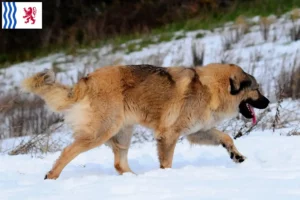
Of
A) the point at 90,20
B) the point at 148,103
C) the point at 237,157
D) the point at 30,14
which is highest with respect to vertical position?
the point at 148,103

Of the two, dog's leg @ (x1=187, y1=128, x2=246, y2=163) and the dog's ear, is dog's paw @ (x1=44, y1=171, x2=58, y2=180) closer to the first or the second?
dog's leg @ (x1=187, y1=128, x2=246, y2=163)

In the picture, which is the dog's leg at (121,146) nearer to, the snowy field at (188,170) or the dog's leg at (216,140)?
the snowy field at (188,170)

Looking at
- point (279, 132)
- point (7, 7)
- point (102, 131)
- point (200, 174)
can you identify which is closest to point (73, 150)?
point (102, 131)

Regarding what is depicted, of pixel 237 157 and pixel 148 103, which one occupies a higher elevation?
pixel 148 103

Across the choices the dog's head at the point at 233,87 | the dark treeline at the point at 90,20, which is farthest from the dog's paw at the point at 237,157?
the dark treeline at the point at 90,20

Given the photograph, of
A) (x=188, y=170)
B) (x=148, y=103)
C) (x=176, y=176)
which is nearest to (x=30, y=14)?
(x=148, y=103)

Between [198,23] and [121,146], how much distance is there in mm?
14097

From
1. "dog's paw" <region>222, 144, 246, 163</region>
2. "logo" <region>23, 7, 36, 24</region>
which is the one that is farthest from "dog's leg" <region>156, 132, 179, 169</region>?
"logo" <region>23, 7, 36, 24</region>

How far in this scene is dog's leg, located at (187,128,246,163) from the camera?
7082 millimetres

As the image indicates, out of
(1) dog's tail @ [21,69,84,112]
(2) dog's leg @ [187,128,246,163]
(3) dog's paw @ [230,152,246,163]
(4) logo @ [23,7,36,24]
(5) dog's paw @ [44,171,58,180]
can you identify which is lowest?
(5) dog's paw @ [44,171,58,180]

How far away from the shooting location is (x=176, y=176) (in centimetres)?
587

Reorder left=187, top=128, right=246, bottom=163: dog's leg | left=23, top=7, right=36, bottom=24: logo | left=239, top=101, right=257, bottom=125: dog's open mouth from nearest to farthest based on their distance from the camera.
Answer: left=187, top=128, right=246, bottom=163: dog's leg → left=239, top=101, right=257, bottom=125: dog's open mouth → left=23, top=7, right=36, bottom=24: logo

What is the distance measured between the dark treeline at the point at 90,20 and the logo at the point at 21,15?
1.38 feet

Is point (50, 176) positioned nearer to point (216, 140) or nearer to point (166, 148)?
point (166, 148)
